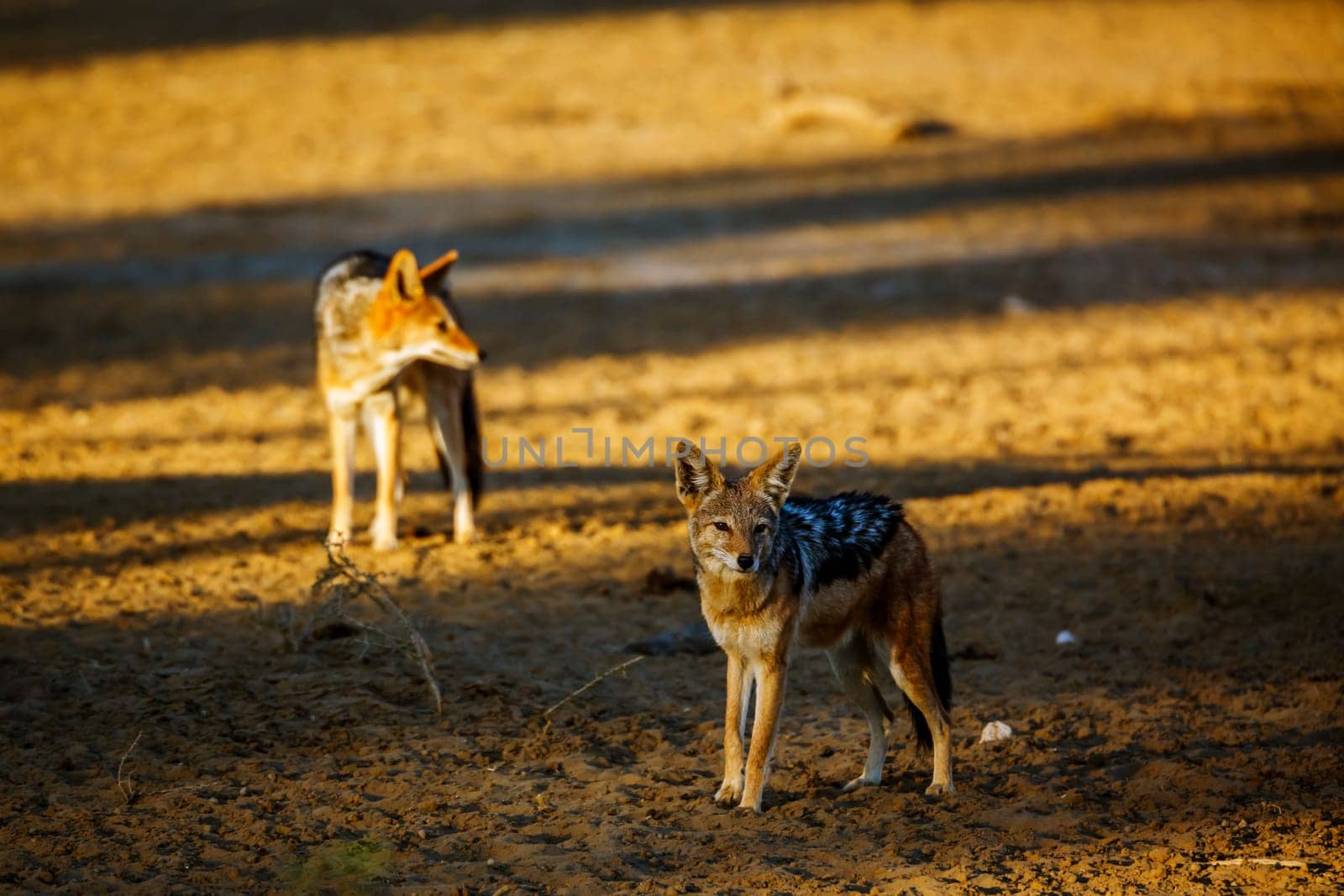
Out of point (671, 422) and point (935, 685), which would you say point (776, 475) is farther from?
point (671, 422)

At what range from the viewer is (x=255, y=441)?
1321cm

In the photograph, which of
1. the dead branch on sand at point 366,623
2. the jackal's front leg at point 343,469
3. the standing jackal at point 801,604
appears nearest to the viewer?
the standing jackal at point 801,604

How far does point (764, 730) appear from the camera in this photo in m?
6.54

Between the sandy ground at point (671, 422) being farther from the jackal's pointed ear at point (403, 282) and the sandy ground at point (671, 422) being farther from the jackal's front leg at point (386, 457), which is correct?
the jackal's pointed ear at point (403, 282)

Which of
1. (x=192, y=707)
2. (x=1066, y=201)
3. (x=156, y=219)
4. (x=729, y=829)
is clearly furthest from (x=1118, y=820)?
(x=156, y=219)

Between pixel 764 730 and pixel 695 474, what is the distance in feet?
4.11

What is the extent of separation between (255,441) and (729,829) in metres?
8.23

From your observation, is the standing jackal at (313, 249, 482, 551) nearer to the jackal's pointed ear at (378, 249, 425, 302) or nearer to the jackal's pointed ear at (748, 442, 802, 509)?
the jackal's pointed ear at (378, 249, 425, 302)

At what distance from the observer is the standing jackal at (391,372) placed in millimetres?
10344

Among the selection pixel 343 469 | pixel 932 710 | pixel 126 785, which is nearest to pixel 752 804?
pixel 932 710

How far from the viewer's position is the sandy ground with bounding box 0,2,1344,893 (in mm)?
6469

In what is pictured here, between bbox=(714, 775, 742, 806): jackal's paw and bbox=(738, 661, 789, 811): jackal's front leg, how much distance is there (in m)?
0.04

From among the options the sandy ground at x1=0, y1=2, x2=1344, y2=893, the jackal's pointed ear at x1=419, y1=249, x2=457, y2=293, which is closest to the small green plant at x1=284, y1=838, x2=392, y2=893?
the sandy ground at x1=0, y1=2, x2=1344, y2=893

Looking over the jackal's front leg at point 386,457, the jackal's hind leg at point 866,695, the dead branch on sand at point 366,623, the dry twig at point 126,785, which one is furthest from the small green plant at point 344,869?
the jackal's front leg at point 386,457
